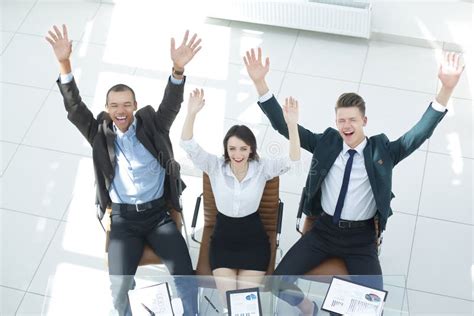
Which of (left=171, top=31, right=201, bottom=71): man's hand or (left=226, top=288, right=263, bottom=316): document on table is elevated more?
(left=171, top=31, right=201, bottom=71): man's hand

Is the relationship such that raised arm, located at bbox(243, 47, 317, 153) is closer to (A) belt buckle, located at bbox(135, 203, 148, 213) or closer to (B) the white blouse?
(B) the white blouse

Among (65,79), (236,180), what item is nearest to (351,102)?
(236,180)

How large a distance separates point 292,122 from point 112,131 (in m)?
1.07

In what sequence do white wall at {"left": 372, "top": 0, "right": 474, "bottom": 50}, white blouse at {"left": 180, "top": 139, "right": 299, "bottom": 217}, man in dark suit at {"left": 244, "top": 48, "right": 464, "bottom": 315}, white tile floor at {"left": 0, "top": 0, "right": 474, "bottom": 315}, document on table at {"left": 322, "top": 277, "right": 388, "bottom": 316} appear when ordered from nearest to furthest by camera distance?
document on table at {"left": 322, "top": 277, "right": 388, "bottom": 316} → man in dark suit at {"left": 244, "top": 48, "right": 464, "bottom": 315} → white blouse at {"left": 180, "top": 139, "right": 299, "bottom": 217} → white tile floor at {"left": 0, "top": 0, "right": 474, "bottom": 315} → white wall at {"left": 372, "top": 0, "right": 474, "bottom": 50}

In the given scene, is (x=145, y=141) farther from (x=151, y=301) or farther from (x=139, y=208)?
(x=151, y=301)

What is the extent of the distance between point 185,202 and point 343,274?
1.57 m

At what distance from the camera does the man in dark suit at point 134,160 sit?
4613mm

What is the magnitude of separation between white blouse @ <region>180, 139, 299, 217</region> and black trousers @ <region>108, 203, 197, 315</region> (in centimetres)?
35

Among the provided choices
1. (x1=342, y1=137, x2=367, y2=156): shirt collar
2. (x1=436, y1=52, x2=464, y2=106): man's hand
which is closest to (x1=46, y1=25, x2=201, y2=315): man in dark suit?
(x1=342, y1=137, x2=367, y2=156): shirt collar

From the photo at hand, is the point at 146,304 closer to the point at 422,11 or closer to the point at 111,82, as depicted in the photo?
the point at 111,82

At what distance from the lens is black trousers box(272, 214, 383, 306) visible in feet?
14.5

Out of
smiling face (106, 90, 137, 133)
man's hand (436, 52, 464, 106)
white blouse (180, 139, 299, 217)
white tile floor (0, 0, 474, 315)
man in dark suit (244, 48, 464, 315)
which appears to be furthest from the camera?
white tile floor (0, 0, 474, 315)

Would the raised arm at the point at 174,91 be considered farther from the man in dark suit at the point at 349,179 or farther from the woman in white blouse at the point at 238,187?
the man in dark suit at the point at 349,179

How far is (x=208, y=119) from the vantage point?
20.1ft
